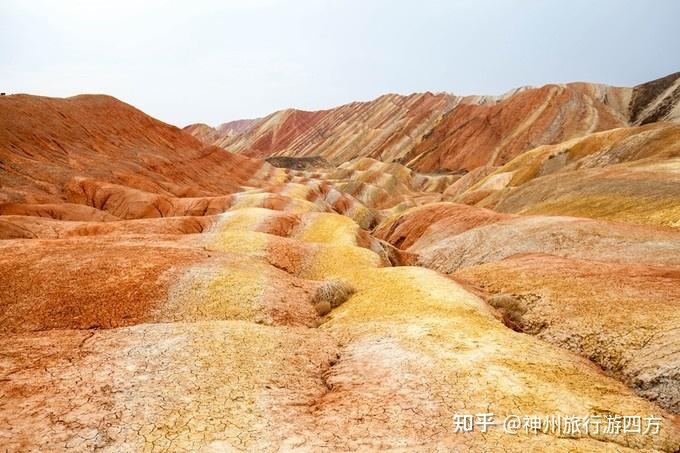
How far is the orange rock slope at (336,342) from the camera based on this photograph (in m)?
10.9

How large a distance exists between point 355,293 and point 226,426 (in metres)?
13.6

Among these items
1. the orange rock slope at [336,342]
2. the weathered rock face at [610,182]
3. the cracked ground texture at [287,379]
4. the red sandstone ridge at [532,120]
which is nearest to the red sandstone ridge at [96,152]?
the orange rock slope at [336,342]

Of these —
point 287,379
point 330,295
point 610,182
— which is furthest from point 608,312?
point 610,182

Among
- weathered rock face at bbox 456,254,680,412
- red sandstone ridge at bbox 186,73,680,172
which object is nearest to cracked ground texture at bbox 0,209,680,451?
weathered rock face at bbox 456,254,680,412

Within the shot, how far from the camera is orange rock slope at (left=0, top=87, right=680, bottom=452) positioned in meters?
10.9

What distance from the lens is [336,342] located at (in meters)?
17.9

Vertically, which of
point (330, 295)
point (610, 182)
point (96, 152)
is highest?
point (96, 152)

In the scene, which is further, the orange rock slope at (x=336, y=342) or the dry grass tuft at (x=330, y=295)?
the dry grass tuft at (x=330, y=295)

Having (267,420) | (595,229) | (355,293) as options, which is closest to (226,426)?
(267,420)

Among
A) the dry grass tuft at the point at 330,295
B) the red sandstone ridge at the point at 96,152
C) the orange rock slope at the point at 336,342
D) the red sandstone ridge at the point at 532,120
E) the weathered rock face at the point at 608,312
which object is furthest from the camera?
the red sandstone ridge at the point at 532,120

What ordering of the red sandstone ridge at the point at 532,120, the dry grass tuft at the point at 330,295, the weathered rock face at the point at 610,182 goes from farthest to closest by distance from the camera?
the red sandstone ridge at the point at 532,120, the weathered rock face at the point at 610,182, the dry grass tuft at the point at 330,295

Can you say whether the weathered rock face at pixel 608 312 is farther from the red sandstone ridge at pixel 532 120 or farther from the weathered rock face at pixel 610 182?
the red sandstone ridge at pixel 532 120

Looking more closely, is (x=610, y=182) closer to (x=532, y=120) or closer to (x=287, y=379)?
(x=287, y=379)

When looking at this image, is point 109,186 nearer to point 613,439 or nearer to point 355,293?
point 355,293
